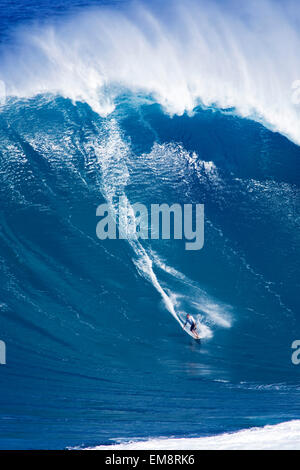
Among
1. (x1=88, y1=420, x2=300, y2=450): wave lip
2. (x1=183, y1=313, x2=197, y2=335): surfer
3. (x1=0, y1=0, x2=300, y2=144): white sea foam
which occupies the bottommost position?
(x1=88, y1=420, x2=300, y2=450): wave lip

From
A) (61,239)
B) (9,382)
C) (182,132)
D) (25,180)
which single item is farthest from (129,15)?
(9,382)

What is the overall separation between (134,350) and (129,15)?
44.9ft

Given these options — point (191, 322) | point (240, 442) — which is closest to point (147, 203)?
point (191, 322)

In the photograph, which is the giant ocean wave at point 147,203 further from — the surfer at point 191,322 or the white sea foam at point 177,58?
the surfer at point 191,322

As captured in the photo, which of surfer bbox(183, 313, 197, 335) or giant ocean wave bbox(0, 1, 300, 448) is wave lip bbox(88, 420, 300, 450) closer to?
giant ocean wave bbox(0, 1, 300, 448)

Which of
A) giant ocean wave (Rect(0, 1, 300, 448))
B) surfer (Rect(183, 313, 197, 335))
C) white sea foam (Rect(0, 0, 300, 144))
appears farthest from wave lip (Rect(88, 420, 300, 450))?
white sea foam (Rect(0, 0, 300, 144))

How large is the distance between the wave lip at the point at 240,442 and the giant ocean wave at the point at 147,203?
25cm

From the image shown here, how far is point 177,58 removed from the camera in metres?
19.2

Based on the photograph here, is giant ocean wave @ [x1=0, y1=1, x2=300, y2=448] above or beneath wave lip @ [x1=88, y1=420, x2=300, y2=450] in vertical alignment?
above

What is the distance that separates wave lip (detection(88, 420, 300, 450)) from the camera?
9445 millimetres

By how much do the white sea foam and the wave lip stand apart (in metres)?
10.3

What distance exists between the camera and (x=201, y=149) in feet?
54.0
